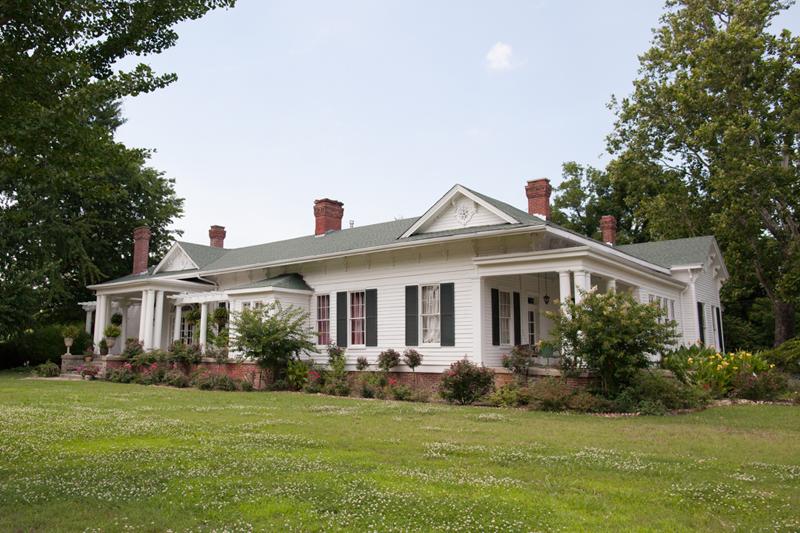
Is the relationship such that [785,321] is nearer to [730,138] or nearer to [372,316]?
[730,138]

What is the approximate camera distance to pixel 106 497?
4.90m

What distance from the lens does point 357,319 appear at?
19109 mm

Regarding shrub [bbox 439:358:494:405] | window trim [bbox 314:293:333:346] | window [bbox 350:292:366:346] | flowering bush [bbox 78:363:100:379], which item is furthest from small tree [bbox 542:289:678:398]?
flowering bush [bbox 78:363:100:379]

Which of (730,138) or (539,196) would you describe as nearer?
(539,196)

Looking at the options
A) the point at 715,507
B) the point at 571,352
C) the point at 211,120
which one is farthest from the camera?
the point at 211,120

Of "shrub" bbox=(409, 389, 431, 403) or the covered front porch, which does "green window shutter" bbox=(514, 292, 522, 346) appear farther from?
"shrub" bbox=(409, 389, 431, 403)

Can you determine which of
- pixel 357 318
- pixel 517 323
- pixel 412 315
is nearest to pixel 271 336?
pixel 357 318

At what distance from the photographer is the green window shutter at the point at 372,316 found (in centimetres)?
1838

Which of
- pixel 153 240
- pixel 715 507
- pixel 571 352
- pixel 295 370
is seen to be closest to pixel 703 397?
pixel 571 352

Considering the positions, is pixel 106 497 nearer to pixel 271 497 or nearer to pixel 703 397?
pixel 271 497

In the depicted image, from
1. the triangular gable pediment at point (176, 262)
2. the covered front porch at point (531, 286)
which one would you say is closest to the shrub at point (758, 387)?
the covered front porch at point (531, 286)

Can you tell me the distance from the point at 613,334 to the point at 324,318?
10703 mm

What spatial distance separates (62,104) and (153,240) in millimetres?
30127

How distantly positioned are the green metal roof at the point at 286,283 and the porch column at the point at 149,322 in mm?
A: 5786
